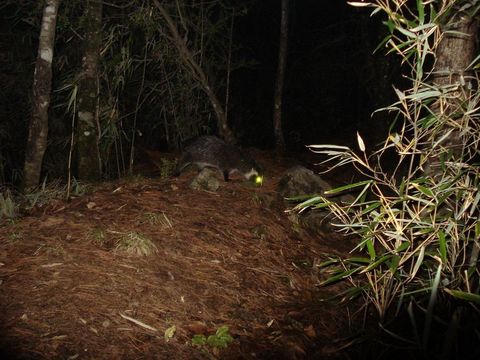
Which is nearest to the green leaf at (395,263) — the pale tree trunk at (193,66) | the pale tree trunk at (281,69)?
the pale tree trunk at (193,66)

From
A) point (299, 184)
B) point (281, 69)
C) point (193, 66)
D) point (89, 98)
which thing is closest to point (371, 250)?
point (299, 184)

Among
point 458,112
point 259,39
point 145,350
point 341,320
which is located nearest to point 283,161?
point 341,320

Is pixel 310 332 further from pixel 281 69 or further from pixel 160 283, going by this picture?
pixel 281 69

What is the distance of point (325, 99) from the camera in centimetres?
1189

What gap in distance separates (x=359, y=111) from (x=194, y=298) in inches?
382

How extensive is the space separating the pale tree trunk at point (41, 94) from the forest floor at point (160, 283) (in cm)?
91

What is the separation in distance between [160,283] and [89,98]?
3.23 meters

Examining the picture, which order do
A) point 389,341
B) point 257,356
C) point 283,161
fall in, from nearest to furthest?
point 257,356, point 389,341, point 283,161

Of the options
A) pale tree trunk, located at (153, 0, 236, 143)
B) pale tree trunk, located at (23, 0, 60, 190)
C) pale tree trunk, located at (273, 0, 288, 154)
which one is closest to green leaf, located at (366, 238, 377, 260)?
pale tree trunk, located at (23, 0, 60, 190)

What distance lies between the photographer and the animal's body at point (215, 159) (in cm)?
567

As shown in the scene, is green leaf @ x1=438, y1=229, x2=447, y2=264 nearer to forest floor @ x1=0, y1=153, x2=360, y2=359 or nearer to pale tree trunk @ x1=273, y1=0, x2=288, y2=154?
forest floor @ x1=0, y1=153, x2=360, y2=359

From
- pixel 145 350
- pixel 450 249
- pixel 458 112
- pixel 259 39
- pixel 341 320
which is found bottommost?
pixel 341 320

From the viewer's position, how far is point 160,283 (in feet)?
10.1

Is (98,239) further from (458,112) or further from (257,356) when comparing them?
(458,112)
